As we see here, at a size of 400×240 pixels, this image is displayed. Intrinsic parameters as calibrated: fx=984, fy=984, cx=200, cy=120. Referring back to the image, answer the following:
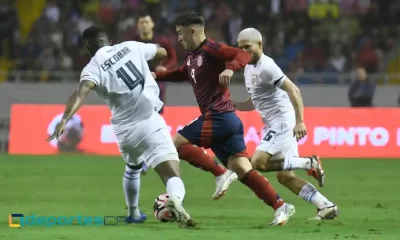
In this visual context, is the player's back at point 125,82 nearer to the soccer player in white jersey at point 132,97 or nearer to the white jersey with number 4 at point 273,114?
the soccer player in white jersey at point 132,97

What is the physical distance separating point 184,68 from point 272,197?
5.77 feet

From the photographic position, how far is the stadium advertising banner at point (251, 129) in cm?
2064

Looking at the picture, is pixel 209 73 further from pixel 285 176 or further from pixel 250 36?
pixel 285 176

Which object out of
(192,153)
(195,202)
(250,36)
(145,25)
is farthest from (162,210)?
(145,25)

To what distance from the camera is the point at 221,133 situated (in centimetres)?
1043

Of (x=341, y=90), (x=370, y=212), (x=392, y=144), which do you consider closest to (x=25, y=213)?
(x=370, y=212)

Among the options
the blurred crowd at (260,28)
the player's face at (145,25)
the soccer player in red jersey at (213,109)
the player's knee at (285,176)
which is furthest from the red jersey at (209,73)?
the blurred crowd at (260,28)

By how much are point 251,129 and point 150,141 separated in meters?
11.4

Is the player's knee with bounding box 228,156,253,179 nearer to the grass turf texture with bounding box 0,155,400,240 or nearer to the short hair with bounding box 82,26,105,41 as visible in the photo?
the grass turf texture with bounding box 0,155,400,240

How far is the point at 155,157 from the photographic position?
369 inches

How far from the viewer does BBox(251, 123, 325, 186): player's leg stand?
10.8m

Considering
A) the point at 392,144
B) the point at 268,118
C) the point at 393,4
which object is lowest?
the point at 392,144

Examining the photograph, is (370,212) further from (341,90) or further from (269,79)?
(341,90)

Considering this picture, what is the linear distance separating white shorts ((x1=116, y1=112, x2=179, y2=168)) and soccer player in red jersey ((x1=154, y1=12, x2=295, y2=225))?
95 centimetres
